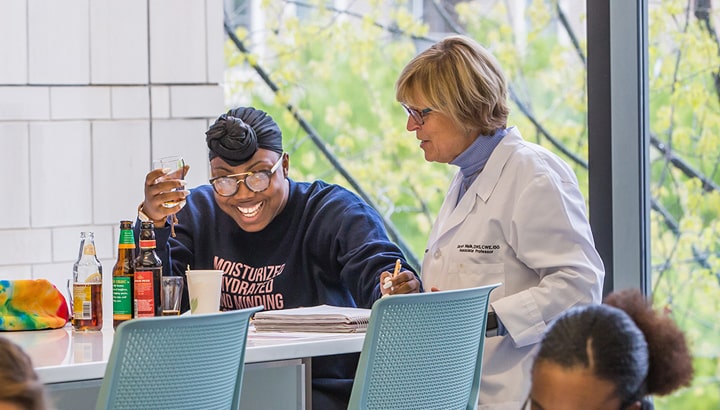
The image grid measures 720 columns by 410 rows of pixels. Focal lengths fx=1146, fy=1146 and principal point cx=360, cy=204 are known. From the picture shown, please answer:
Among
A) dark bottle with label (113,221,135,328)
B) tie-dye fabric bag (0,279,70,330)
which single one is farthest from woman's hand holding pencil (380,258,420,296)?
tie-dye fabric bag (0,279,70,330)

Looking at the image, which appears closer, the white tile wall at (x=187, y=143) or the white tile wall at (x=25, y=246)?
the white tile wall at (x=25, y=246)

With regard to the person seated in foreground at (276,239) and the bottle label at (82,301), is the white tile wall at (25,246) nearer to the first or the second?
the person seated in foreground at (276,239)

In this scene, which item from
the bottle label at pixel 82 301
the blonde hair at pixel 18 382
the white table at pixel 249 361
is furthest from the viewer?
the bottle label at pixel 82 301

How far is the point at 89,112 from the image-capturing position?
3.79m

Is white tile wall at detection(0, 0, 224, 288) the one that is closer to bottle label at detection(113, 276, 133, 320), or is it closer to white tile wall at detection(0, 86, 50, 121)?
white tile wall at detection(0, 86, 50, 121)

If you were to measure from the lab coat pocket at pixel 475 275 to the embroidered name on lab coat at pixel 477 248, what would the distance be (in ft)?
0.10

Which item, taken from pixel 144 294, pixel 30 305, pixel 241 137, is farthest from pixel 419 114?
pixel 30 305

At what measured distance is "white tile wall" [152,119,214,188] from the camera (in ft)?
12.9

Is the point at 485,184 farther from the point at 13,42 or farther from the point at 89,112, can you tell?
the point at 13,42

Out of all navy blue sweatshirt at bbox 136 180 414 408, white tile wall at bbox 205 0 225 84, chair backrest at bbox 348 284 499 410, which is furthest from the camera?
white tile wall at bbox 205 0 225 84

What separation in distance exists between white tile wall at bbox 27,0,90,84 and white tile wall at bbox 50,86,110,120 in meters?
0.03

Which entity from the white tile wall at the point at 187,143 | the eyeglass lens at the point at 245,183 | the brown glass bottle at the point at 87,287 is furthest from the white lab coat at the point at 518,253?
the white tile wall at the point at 187,143

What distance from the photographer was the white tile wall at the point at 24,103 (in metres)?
3.63

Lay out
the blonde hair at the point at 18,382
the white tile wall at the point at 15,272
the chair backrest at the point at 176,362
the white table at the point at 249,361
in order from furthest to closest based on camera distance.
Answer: the white tile wall at the point at 15,272
the white table at the point at 249,361
the chair backrest at the point at 176,362
the blonde hair at the point at 18,382
